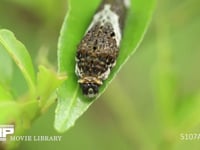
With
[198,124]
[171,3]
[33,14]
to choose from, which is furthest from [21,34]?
[198,124]

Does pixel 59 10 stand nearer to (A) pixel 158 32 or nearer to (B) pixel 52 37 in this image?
(B) pixel 52 37

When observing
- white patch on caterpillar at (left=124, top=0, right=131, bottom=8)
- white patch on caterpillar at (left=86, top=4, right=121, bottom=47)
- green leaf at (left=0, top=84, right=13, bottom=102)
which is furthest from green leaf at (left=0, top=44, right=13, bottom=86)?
white patch on caterpillar at (left=124, top=0, right=131, bottom=8)

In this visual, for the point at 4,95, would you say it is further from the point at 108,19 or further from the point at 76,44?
the point at 108,19

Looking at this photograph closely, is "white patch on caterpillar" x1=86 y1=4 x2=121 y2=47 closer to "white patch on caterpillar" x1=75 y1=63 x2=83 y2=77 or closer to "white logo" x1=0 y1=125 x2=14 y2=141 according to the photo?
"white patch on caterpillar" x1=75 y1=63 x2=83 y2=77

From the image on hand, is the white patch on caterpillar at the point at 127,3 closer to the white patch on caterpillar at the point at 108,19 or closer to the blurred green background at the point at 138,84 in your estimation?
the white patch on caterpillar at the point at 108,19

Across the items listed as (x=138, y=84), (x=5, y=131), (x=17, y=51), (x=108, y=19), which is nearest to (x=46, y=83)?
(x=17, y=51)

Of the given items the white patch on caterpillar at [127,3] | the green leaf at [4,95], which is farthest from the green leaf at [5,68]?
the white patch on caterpillar at [127,3]
